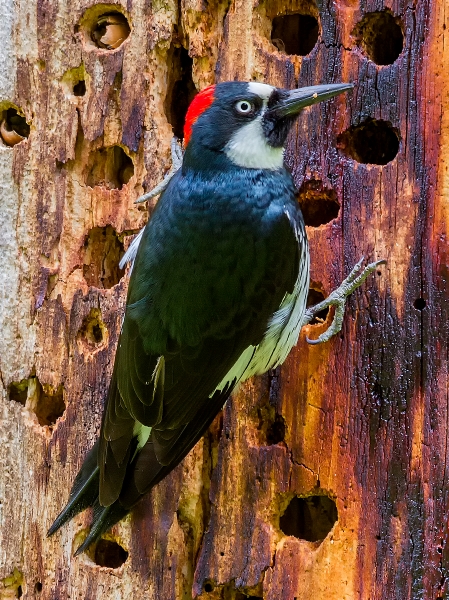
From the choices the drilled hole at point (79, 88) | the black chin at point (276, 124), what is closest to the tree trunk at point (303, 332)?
the drilled hole at point (79, 88)

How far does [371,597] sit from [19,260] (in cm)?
149

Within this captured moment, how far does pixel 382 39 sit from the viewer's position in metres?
2.77

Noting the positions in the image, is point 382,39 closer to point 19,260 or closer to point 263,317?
point 263,317

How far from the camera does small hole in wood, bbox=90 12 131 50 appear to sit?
2.93 m

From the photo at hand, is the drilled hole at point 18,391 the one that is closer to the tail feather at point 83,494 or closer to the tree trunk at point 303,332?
the tree trunk at point 303,332

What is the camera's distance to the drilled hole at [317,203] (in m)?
2.73

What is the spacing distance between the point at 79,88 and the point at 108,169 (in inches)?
11.2

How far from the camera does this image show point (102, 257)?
2918 mm

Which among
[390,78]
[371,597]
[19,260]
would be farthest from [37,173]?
[371,597]

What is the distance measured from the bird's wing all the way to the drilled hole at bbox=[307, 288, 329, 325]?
258mm

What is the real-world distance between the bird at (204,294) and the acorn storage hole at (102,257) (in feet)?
0.94

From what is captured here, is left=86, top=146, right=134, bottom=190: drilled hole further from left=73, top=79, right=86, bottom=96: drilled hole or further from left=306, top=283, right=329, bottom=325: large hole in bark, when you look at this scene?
left=306, top=283, right=329, bottom=325: large hole in bark

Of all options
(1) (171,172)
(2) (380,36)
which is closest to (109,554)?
(1) (171,172)

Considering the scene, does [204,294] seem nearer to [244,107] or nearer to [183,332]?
[183,332]
